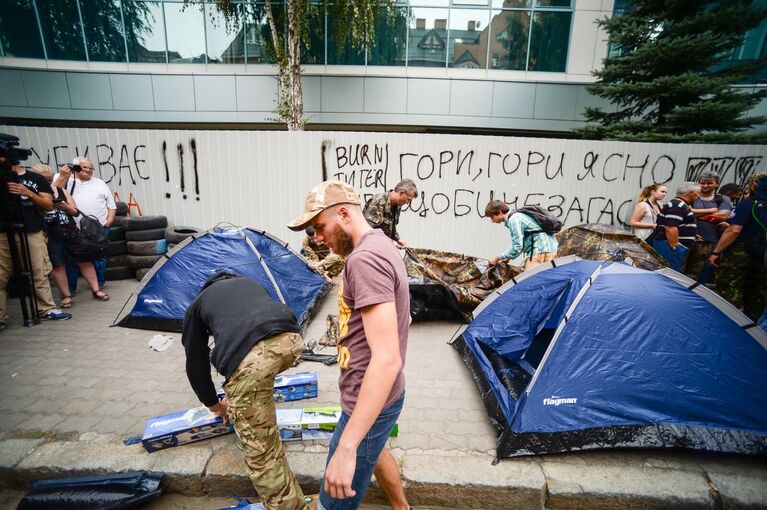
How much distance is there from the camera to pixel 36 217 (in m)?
4.59

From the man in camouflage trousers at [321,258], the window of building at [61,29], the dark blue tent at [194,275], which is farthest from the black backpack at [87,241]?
the window of building at [61,29]

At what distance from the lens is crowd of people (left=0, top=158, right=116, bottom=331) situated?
4.35 m

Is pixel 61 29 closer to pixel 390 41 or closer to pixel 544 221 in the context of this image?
pixel 390 41

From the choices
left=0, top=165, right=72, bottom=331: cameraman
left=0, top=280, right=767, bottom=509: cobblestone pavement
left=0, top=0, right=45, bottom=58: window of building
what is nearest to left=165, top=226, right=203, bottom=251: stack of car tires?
left=0, top=165, right=72, bottom=331: cameraman

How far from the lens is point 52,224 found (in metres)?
4.96

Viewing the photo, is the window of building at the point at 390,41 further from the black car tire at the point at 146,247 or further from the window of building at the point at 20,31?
the window of building at the point at 20,31

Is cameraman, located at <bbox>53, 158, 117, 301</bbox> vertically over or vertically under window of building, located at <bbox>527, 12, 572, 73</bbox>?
under

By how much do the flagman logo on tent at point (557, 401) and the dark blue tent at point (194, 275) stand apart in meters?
2.89

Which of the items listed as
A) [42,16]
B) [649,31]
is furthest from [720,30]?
[42,16]

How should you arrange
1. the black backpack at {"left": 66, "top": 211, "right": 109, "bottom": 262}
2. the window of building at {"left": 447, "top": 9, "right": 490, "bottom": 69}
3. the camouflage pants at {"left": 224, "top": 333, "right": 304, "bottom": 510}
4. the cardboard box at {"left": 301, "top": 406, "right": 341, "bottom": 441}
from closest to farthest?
the camouflage pants at {"left": 224, "top": 333, "right": 304, "bottom": 510} → the cardboard box at {"left": 301, "top": 406, "right": 341, "bottom": 441} → the black backpack at {"left": 66, "top": 211, "right": 109, "bottom": 262} → the window of building at {"left": 447, "top": 9, "right": 490, "bottom": 69}

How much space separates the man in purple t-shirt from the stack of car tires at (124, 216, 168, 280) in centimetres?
575

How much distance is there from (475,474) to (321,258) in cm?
398

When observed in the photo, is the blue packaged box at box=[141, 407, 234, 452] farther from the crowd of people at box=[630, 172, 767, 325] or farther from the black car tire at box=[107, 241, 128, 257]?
the crowd of people at box=[630, 172, 767, 325]

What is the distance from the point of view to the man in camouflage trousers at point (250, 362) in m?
1.96
